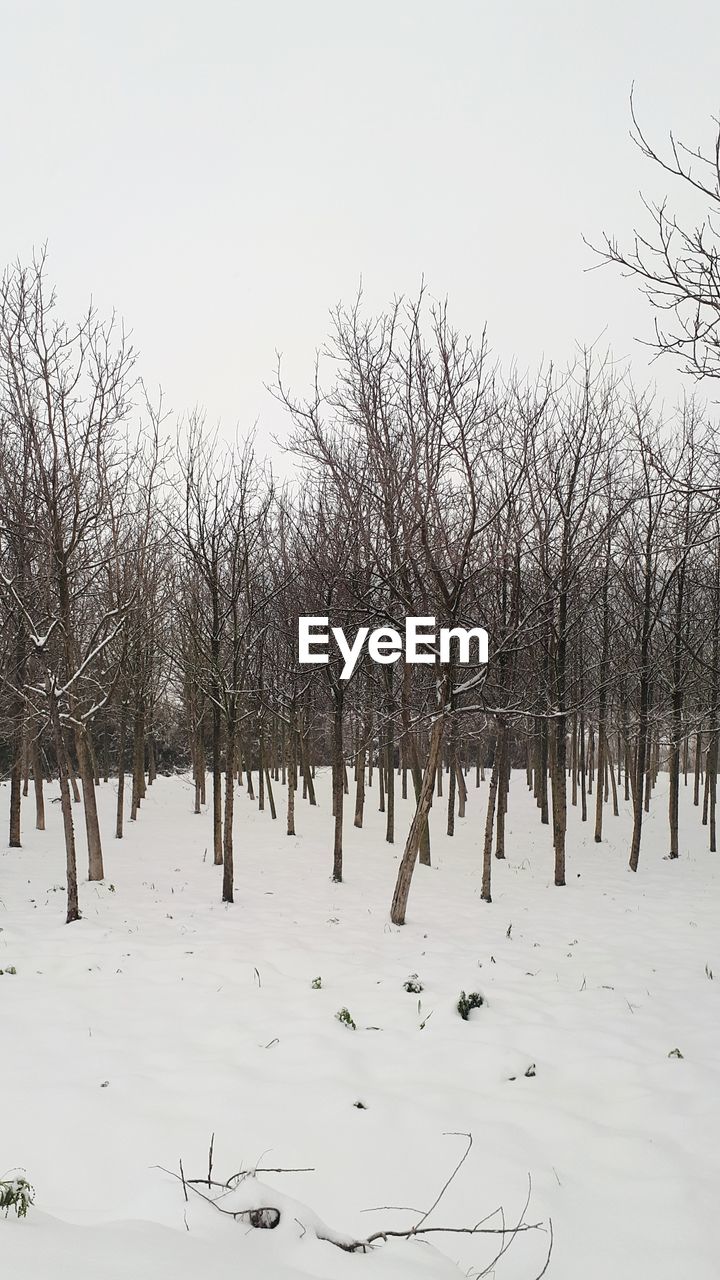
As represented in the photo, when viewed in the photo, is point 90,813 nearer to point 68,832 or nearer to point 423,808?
point 68,832

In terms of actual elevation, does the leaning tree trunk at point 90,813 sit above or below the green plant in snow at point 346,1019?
above

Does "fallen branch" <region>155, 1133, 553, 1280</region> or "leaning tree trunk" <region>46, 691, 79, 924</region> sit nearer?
"fallen branch" <region>155, 1133, 553, 1280</region>

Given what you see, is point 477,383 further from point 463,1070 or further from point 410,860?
point 463,1070

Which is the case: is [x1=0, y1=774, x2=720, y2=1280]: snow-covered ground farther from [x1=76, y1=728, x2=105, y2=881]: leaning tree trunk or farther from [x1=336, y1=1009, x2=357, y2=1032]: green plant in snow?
[x1=76, y1=728, x2=105, y2=881]: leaning tree trunk

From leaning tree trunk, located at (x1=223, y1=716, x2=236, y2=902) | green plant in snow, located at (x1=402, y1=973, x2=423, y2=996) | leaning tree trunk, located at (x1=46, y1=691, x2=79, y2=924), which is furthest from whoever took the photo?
leaning tree trunk, located at (x1=223, y1=716, x2=236, y2=902)

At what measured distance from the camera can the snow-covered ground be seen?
3.31m

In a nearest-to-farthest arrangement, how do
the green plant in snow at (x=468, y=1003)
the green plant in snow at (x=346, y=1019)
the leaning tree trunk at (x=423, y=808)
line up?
the green plant in snow at (x=346, y=1019) < the green plant in snow at (x=468, y=1003) < the leaning tree trunk at (x=423, y=808)

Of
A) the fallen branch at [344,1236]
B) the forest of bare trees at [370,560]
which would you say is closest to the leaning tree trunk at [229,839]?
the forest of bare trees at [370,560]

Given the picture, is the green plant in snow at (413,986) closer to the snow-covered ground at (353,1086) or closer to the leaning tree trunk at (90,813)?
the snow-covered ground at (353,1086)

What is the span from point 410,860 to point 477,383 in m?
7.52

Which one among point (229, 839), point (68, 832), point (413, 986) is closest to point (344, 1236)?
point (413, 986)

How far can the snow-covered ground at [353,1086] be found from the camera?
Result: 3.31 metres

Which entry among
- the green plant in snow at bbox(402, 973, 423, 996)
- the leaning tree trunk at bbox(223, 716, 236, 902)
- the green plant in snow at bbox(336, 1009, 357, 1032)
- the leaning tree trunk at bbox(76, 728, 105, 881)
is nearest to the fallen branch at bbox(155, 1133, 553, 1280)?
the green plant in snow at bbox(336, 1009, 357, 1032)

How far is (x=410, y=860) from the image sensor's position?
992cm
